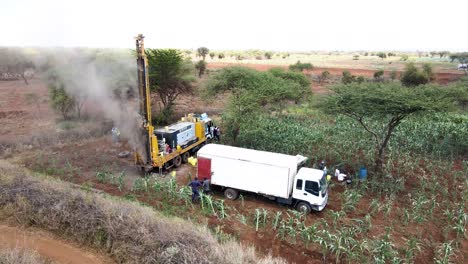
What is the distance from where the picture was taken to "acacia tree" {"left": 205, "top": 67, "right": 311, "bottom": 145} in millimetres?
22188

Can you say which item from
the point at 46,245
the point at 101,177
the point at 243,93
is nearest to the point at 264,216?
the point at 46,245

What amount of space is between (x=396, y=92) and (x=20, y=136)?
82.7 ft

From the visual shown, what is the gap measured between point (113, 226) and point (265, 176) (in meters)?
6.63

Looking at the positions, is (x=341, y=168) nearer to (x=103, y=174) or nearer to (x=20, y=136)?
(x=103, y=174)

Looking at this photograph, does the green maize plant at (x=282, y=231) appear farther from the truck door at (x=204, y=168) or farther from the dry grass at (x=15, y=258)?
the dry grass at (x=15, y=258)

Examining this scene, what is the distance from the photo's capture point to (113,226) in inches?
433

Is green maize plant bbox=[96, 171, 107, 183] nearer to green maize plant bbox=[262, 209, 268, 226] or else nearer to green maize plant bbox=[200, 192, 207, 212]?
green maize plant bbox=[200, 192, 207, 212]

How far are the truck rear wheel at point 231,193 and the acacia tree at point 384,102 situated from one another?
7378mm

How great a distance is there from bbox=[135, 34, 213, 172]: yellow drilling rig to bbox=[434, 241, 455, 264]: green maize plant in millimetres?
12727

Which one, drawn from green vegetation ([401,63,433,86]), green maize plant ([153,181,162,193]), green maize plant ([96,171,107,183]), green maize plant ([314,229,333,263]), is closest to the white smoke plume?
green maize plant ([96,171,107,183])

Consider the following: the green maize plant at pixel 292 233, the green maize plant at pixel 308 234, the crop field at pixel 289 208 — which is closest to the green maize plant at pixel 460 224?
the crop field at pixel 289 208

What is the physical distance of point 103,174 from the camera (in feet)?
56.1

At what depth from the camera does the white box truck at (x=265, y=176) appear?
1423 centimetres

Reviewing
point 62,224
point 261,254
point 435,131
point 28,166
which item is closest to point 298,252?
point 261,254
